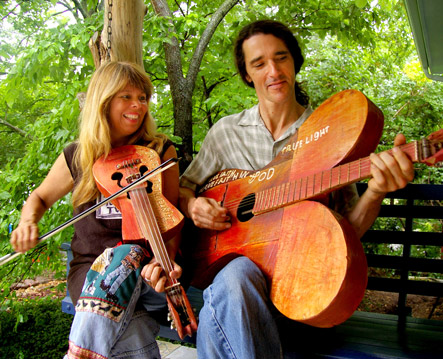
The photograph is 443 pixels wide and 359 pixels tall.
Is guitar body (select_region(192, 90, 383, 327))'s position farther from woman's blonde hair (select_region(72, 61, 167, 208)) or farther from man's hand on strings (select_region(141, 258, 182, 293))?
woman's blonde hair (select_region(72, 61, 167, 208))

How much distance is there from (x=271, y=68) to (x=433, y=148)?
3.23 ft

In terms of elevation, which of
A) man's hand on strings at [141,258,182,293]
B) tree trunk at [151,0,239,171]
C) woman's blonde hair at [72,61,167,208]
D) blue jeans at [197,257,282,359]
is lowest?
blue jeans at [197,257,282,359]

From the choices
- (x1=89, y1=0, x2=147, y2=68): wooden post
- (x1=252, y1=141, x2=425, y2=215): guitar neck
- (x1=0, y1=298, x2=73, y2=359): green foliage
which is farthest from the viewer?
(x1=0, y1=298, x2=73, y2=359): green foliage

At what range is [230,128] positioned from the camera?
207cm

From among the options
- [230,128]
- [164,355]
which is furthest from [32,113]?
[230,128]

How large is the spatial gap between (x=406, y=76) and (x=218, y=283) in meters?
4.54

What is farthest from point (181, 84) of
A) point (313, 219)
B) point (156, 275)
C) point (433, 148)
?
point (433, 148)

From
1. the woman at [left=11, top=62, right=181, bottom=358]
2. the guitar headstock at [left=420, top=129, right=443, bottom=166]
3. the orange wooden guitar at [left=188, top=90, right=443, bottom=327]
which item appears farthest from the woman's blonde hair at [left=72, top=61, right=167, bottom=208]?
the guitar headstock at [left=420, top=129, right=443, bottom=166]

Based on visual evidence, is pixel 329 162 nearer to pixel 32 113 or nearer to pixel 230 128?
pixel 230 128

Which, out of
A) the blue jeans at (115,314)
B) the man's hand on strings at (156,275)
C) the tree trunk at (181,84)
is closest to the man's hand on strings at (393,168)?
the man's hand on strings at (156,275)

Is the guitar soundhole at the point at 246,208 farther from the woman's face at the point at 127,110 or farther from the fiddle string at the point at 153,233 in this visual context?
the woman's face at the point at 127,110

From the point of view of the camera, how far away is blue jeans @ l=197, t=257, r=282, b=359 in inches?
52.1

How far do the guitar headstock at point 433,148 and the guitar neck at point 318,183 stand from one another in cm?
1

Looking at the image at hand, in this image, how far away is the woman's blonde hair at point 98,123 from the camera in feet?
6.01
